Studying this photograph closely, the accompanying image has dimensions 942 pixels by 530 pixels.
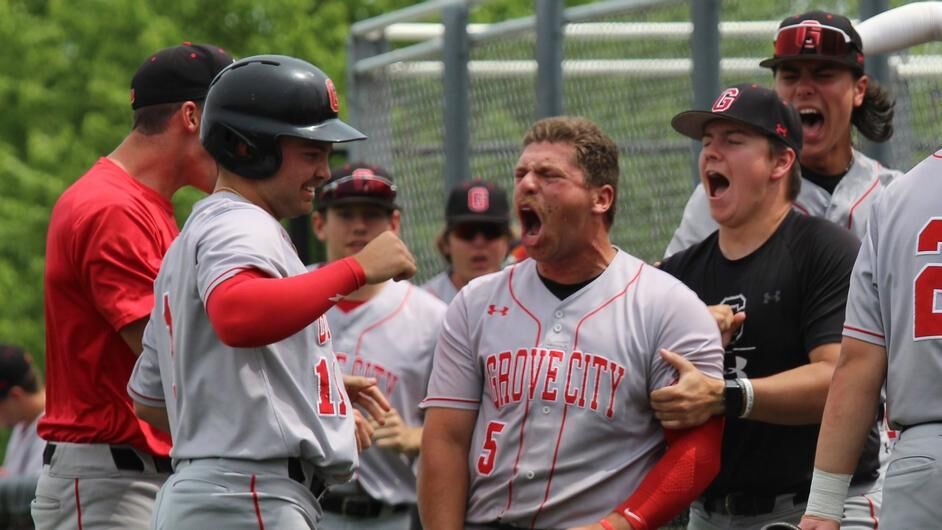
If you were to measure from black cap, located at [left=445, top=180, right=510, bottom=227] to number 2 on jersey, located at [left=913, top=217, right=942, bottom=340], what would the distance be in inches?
170

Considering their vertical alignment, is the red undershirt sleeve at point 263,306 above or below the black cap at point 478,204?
above

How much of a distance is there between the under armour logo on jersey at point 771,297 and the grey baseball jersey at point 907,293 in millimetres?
880

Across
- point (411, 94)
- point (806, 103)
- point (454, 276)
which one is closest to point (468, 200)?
point (454, 276)

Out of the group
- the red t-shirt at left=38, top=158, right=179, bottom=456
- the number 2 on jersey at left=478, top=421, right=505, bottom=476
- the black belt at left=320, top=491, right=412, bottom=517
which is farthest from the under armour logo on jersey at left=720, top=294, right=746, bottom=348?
the black belt at left=320, top=491, right=412, bottom=517

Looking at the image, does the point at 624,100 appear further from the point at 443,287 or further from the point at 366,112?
the point at 366,112

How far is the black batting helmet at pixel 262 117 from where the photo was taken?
4539 millimetres

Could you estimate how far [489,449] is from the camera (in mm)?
5082

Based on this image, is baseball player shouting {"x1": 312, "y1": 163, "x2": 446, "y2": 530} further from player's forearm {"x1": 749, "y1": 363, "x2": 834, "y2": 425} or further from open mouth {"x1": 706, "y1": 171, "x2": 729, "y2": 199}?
player's forearm {"x1": 749, "y1": 363, "x2": 834, "y2": 425}

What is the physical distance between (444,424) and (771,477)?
110cm

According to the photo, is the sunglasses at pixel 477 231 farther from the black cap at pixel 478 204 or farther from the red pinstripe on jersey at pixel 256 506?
the red pinstripe on jersey at pixel 256 506

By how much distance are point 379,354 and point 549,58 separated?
Result: 169 centimetres

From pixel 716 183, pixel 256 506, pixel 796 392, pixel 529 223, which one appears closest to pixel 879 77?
pixel 716 183

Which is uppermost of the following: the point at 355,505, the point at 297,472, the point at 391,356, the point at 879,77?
the point at 879,77

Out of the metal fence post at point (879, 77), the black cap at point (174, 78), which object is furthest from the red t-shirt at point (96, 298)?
the metal fence post at point (879, 77)
